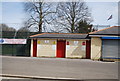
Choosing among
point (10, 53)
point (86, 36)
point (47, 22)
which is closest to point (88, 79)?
point (86, 36)

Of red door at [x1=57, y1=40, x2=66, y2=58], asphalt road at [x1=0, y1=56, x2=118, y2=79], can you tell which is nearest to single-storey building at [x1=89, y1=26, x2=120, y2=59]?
red door at [x1=57, y1=40, x2=66, y2=58]

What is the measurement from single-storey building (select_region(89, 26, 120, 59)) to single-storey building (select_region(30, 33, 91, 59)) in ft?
3.62

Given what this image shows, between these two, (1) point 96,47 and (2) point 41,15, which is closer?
(1) point 96,47

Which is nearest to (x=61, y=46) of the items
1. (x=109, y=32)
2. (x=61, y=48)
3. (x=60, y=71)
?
(x=61, y=48)

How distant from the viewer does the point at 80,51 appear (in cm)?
2458

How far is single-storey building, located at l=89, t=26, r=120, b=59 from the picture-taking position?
23.2 m

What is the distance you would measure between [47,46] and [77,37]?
447cm

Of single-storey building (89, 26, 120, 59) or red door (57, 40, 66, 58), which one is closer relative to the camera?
single-storey building (89, 26, 120, 59)

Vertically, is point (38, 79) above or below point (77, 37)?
below

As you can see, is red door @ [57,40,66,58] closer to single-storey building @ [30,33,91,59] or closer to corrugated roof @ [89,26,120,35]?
single-storey building @ [30,33,91,59]

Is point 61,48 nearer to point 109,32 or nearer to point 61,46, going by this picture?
point 61,46

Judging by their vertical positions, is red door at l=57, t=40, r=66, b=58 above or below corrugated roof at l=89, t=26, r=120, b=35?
below

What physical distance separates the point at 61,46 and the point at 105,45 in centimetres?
611

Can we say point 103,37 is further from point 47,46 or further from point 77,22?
point 77,22
